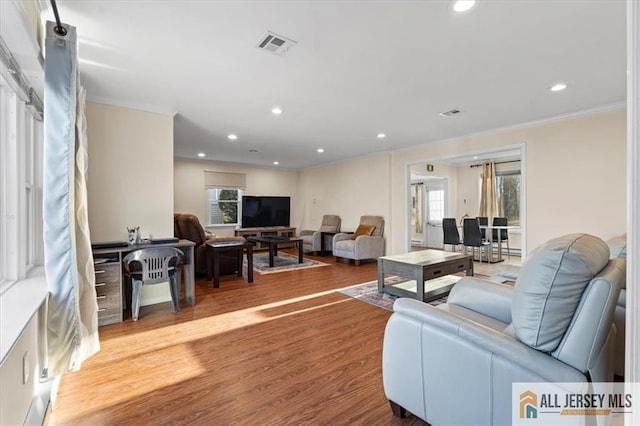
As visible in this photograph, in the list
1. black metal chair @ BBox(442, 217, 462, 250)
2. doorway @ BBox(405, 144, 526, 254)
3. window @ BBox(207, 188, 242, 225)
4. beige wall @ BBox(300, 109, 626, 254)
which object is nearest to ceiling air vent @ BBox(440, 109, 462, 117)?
beige wall @ BBox(300, 109, 626, 254)

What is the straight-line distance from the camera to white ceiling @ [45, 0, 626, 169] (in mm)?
1874

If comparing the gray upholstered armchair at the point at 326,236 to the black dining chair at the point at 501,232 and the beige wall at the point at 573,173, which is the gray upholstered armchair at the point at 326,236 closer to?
the black dining chair at the point at 501,232

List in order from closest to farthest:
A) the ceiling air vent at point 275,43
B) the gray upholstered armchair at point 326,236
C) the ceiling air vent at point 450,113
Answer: the ceiling air vent at point 275,43
the ceiling air vent at point 450,113
the gray upholstered armchair at point 326,236

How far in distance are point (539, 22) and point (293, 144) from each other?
4.34 m

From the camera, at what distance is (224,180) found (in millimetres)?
7742

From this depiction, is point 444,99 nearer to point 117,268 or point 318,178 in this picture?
point 117,268

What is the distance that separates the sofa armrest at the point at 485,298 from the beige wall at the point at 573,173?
281cm

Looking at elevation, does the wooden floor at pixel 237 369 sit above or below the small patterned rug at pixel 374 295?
below

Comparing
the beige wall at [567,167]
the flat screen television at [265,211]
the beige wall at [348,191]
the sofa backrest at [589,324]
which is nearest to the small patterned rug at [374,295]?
the beige wall at [567,167]

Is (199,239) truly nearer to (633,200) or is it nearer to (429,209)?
(633,200)

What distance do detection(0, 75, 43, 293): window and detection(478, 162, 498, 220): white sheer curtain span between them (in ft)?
28.5

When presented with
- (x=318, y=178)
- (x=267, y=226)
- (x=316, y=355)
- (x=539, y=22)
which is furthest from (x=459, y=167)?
(x=316, y=355)

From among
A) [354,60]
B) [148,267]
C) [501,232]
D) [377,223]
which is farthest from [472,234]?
[148,267]

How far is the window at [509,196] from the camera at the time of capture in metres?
7.60
